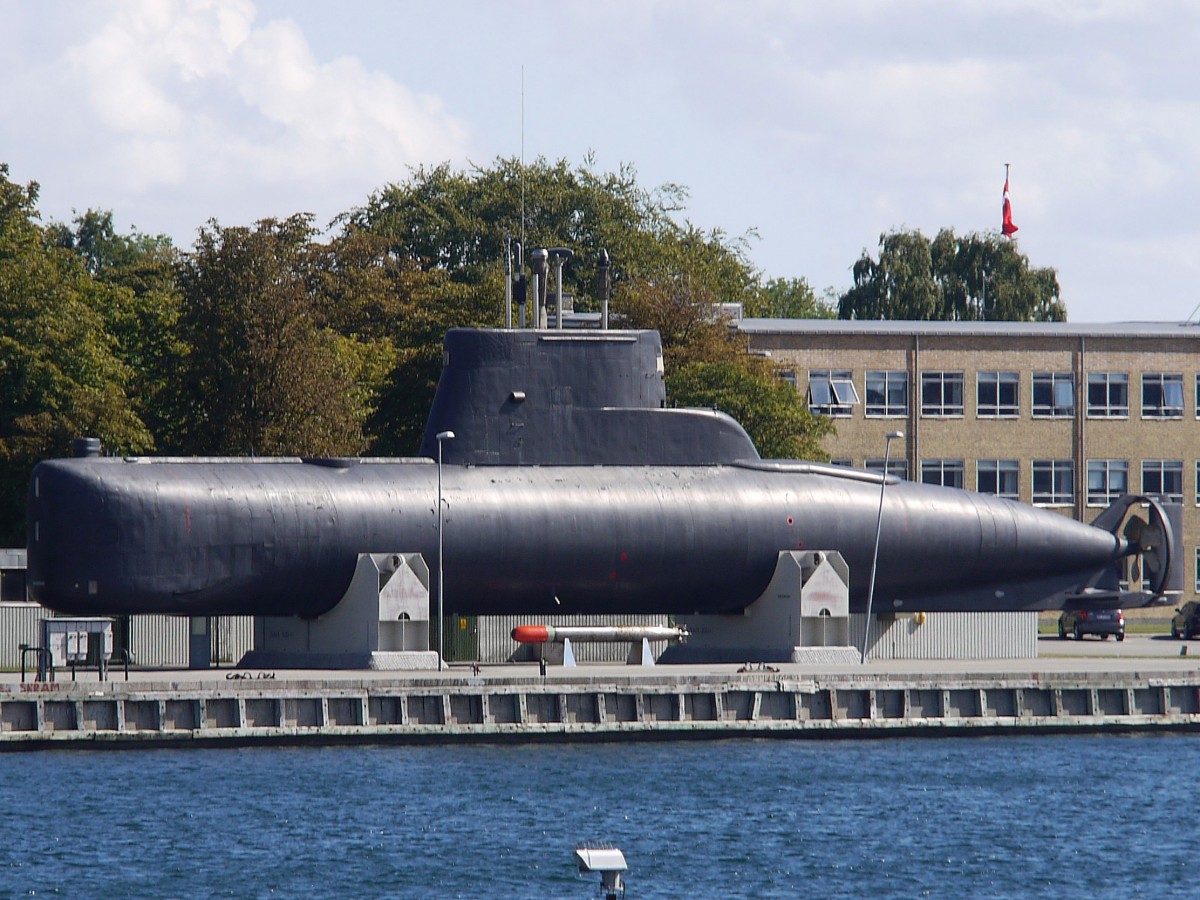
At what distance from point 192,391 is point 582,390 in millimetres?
22642

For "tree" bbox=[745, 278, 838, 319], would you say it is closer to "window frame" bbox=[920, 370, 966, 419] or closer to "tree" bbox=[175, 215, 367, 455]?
"window frame" bbox=[920, 370, 966, 419]

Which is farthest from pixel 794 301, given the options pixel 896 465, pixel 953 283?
pixel 896 465

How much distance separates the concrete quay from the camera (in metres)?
40.4

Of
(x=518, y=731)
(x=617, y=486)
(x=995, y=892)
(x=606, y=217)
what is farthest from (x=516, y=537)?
(x=606, y=217)

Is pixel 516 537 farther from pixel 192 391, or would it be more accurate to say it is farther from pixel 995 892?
pixel 192 391

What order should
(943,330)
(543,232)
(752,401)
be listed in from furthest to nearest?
(543,232), (943,330), (752,401)

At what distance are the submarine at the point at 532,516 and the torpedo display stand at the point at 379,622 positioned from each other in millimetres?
542

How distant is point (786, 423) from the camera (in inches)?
2783

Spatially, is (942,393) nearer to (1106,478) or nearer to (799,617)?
(1106,478)

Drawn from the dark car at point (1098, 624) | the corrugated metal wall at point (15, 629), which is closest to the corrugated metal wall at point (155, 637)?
the corrugated metal wall at point (15, 629)

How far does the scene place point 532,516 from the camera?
46.8 m

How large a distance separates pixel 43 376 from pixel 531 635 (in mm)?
27027

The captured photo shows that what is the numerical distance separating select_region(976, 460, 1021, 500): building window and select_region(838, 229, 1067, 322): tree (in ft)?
79.7

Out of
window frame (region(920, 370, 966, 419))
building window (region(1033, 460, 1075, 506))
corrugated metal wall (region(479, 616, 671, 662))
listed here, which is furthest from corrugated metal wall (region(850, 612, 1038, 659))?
building window (region(1033, 460, 1075, 506))
